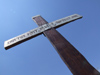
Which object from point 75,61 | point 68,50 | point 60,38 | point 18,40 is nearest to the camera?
point 75,61

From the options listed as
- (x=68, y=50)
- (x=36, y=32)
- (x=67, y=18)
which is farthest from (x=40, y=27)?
(x=68, y=50)

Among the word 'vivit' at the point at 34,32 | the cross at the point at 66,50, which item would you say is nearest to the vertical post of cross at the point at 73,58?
the cross at the point at 66,50

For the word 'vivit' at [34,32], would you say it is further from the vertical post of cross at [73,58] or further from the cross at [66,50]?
the vertical post of cross at [73,58]

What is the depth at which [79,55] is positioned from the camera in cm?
146

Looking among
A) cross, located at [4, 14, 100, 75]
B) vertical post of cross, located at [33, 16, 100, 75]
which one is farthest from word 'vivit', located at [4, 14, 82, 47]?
vertical post of cross, located at [33, 16, 100, 75]

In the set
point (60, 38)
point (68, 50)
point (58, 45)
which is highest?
point (60, 38)

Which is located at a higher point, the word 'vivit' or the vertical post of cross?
the word 'vivit'

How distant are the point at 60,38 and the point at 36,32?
69 centimetres

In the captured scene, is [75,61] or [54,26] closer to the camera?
[75,61]

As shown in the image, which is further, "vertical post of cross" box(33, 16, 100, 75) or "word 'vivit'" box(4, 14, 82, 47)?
"word 'vivit'" box(4, 14, 82, 47)

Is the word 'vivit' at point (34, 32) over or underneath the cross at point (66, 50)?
over

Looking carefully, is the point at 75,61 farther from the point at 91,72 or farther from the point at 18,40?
the point at 18,40

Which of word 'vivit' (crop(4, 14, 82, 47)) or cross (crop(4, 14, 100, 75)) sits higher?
word 'vivit' (crop(4, 14, 82, 47))

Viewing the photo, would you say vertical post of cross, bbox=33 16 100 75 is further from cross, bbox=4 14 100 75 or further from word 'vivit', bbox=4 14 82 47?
word 'vivit', bbox=4 14 82 47
